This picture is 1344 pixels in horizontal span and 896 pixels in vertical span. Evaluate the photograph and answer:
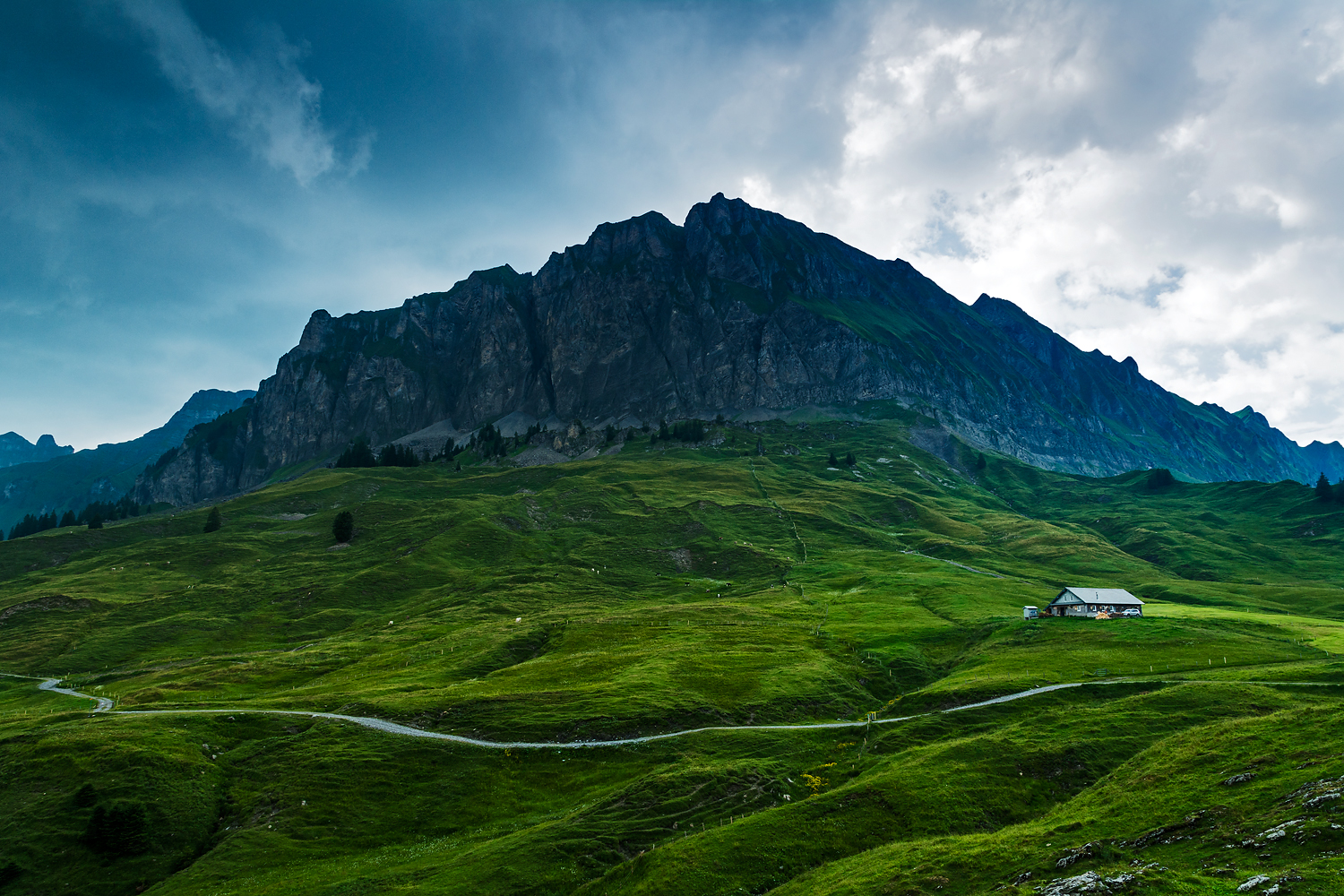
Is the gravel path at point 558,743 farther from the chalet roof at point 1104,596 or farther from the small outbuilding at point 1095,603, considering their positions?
the chalet roof at point 1104,596

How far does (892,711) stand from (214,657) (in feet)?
425

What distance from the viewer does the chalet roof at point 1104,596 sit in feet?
428

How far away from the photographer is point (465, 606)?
572ft

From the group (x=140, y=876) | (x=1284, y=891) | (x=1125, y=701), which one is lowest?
(x=140, y=876)

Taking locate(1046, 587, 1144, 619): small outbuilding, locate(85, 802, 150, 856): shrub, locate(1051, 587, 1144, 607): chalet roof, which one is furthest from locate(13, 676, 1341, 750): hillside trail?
locate(1051, 587, 1144, 607): chalet roof

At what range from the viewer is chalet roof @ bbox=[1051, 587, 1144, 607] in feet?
428

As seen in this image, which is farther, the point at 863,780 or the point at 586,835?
the point at 863,780

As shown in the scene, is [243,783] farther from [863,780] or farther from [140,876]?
[863,780]

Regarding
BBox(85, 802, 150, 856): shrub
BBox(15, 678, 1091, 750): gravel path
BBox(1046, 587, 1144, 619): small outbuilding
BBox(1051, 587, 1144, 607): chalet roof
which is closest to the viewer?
BBox(85, 802, 150, 856): shrub

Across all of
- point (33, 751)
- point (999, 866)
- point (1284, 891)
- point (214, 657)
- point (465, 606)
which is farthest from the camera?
point (465, 606)

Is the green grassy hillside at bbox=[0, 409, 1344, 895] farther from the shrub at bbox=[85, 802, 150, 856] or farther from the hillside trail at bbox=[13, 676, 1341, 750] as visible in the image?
the hillside trail at bbox=[13, 676, 1341, 750]

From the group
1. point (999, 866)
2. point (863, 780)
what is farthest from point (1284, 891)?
point (863, 780)

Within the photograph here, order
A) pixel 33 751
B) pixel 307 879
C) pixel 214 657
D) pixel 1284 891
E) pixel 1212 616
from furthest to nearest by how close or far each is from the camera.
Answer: pixel 214 657 → pixel 1212 616 → pixel 33 751 → pixel 307 879 → pixel 1284 891

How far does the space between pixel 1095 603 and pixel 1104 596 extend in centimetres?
377
